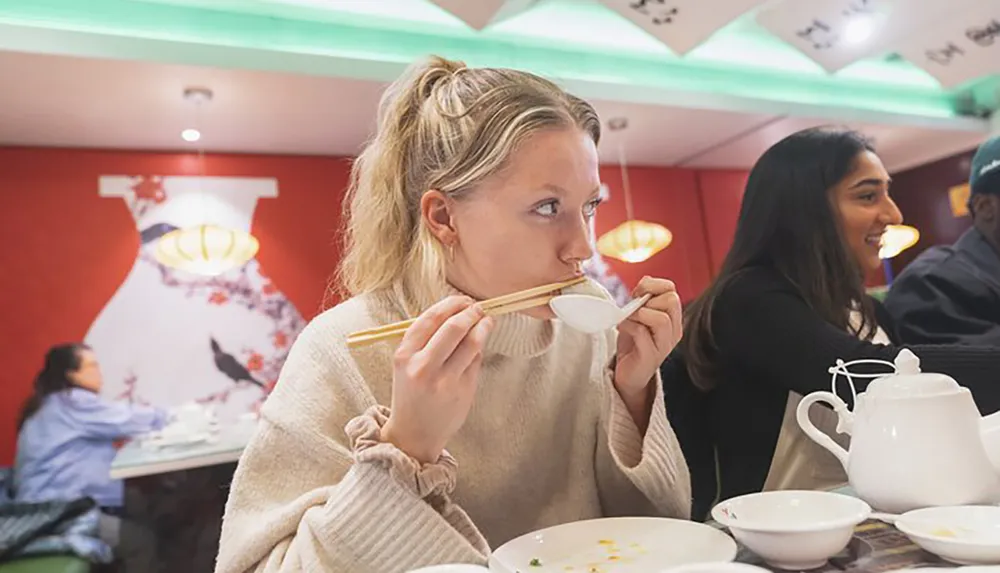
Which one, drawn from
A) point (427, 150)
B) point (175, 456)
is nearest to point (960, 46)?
point (427, 150)

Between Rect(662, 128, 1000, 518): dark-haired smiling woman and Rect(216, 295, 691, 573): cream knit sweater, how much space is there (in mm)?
355

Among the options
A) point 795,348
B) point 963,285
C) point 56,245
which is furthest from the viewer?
point 56,245

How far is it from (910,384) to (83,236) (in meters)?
4.63

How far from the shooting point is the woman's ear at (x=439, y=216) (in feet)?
3.31

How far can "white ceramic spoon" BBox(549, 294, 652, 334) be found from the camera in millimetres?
890

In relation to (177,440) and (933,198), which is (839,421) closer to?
(177,440)

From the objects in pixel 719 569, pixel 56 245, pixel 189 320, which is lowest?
pixel 719 569

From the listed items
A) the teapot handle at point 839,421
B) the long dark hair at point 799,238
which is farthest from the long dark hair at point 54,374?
the teapot handle at point 839,421

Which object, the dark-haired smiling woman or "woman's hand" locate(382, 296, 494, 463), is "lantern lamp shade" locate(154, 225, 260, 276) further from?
"woman's hand" locate(382, 296, 494, 463)

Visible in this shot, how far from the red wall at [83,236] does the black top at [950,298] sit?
2.88 m

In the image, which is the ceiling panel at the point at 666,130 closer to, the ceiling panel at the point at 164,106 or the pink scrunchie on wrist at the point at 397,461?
the ceiling panel at the point at 164,106

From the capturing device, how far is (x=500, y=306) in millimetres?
870

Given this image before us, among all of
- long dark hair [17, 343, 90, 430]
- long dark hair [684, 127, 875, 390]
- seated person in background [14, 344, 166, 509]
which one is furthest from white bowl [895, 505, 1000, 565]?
long dark hair [17, 343, 90, 430]

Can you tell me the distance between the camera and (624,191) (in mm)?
6098
